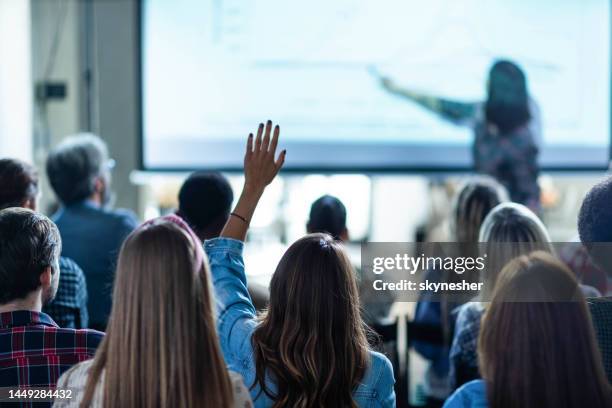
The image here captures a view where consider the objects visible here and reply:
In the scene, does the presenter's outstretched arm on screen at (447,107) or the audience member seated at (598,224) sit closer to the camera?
the audience member seated at (598,224)

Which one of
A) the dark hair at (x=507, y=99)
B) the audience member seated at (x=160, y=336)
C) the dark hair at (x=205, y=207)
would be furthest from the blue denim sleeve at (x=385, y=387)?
the dark hair at (x=507, y=99)

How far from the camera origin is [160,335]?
131cm

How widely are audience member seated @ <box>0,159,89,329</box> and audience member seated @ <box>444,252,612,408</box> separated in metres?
1.33

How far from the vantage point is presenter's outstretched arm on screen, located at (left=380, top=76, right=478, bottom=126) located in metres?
4.72

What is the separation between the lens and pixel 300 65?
183 inches

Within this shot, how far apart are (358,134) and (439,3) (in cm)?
94

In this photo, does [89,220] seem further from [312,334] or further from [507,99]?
[507,99]

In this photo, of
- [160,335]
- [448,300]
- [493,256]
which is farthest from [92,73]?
[160,335]

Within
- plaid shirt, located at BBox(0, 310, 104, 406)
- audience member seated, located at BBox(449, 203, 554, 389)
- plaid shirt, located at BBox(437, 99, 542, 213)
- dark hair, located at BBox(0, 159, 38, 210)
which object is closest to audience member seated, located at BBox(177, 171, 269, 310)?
dark hair, located at BBox(0, 159, 38, 210)

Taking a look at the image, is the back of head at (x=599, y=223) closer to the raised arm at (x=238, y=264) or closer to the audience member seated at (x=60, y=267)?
the raised arm at (x=238, y=264)

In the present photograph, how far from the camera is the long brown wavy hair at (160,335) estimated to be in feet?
4.27

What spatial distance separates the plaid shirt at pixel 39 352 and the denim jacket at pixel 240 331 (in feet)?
0.92

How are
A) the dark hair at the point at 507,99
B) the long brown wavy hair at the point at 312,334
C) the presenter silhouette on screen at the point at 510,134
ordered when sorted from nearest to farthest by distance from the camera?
the long brown wavy hair at the point at 312,334 < the presenter silhouette on screen at the point at 510,134 < the dark hair at the point at 507,99

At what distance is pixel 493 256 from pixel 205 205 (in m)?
0.91
